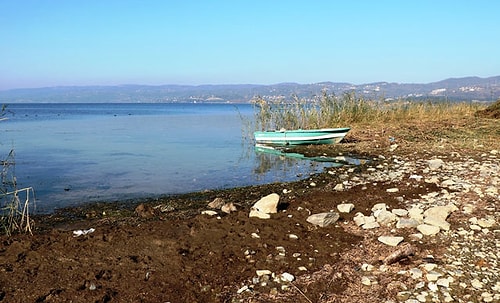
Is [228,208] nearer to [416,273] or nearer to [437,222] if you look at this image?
[437,222]

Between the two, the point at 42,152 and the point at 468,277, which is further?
the point at 42,152

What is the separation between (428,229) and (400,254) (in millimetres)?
1224

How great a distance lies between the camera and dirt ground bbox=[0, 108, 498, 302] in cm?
482

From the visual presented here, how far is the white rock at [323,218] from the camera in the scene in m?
7.14

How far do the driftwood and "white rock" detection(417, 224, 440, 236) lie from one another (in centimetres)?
87

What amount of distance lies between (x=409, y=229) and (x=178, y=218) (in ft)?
13.0

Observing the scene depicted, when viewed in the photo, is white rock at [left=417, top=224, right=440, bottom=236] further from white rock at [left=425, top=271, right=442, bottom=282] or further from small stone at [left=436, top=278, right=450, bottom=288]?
small stone at [left=436, top=278, right=450, bottom=288]

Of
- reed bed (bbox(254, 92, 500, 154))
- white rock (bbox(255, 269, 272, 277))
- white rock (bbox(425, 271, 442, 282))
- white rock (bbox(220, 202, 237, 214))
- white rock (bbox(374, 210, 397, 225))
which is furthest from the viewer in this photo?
reed bed (bbox(254, 92, 500, 154))

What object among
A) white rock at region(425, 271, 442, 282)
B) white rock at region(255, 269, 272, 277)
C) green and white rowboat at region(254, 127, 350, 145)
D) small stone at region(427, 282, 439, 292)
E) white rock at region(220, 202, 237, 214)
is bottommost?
green and white rowboat at region(254, 127, 350, 145)

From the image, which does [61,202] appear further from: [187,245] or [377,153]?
[377,153]

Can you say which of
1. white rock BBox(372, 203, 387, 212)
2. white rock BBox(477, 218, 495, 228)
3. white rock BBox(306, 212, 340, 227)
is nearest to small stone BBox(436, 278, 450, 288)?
white rock BBox(477, 218, 495, 228)

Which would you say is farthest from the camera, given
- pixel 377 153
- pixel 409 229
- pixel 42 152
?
pixel 42 152

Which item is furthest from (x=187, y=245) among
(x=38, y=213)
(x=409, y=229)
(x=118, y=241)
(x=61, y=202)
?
(x=61, y=202)

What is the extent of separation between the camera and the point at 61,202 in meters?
10.3
